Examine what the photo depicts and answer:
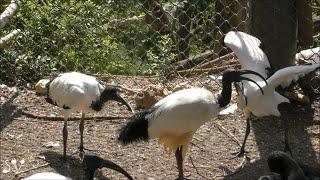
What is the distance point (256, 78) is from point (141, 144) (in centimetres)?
97

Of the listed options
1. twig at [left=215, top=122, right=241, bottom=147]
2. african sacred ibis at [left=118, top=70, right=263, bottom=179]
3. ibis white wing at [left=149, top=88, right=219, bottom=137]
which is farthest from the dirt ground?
ibis white wing at [left=149, top=88, right=219, bottom=137]

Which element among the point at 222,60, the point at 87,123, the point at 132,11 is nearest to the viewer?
the point at 87,123

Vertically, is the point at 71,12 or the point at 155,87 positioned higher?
the point at 71,12

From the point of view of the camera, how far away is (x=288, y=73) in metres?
4.87

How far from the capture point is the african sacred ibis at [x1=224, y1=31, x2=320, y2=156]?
4.93m

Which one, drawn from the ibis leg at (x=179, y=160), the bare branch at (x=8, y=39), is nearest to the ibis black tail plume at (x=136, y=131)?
the ibis leg at (x=179, y=160)

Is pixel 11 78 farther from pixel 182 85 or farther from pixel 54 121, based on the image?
pixel 182 85

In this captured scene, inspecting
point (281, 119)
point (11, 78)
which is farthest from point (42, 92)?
point (281, 119)

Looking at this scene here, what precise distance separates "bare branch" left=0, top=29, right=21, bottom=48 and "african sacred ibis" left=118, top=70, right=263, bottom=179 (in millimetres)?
2220

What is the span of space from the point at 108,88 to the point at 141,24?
2.90 meters

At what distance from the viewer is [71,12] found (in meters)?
7.12

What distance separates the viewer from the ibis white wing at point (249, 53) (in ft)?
17.8

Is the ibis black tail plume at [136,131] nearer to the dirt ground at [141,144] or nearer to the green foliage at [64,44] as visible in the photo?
the dirt ground at [141,144]

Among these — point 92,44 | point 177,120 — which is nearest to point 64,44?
point 92,44
